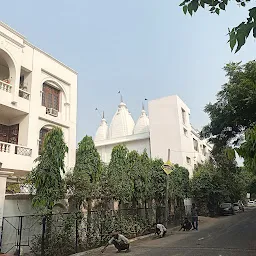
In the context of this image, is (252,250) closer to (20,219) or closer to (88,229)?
(88,229)

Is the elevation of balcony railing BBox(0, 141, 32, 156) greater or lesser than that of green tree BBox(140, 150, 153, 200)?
greater

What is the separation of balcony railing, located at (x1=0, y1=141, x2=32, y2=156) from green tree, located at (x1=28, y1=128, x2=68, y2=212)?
354 centimetres

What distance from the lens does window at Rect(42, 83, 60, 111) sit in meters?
17.6

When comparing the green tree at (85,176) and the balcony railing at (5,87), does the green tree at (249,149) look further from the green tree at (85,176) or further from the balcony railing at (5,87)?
the balcony railing at (5,87)

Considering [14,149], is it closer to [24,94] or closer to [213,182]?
[24,94]

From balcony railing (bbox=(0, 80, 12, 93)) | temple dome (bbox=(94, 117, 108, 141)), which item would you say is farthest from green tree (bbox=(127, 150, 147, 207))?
temple dome (bbox=(94, 117, 108, 141))

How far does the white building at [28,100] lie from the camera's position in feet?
47.6

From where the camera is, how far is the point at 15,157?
→ 14.0 meters

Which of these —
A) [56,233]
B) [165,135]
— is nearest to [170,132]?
[165,135]

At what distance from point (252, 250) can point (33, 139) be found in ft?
37.6

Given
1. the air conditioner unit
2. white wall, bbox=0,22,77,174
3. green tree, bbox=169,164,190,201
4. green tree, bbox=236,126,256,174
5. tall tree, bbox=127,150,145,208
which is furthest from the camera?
green tree, bbox=169,164,190,201

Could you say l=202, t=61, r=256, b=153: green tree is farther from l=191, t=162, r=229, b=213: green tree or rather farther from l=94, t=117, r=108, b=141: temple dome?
l=94, t=117, r=108, b=141: temple dome

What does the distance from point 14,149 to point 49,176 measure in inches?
172

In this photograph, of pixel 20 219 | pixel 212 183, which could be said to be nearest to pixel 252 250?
pixel 20 219
